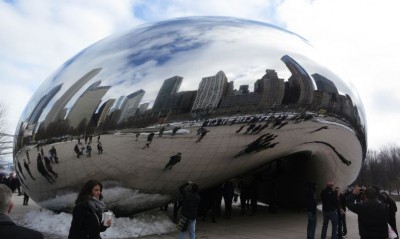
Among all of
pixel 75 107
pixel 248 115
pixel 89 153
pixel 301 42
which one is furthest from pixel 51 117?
pixel 301 42

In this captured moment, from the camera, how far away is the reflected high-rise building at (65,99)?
738cm

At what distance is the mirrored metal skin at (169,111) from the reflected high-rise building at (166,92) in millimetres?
17

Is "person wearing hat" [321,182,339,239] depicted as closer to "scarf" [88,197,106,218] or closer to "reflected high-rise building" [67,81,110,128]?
"reflected high-rise building" [67,81,110,128]

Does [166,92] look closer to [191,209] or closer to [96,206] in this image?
[191,209]

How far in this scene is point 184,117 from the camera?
7.05 meters

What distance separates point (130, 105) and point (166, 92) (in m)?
0.66

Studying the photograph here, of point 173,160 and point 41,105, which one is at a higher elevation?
point 41,105

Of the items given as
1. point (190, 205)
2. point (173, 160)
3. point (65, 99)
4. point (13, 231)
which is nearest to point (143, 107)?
point (173, 160)

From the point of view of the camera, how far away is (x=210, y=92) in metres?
7.15

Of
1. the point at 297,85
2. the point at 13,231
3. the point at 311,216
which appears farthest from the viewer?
the point at 297,85

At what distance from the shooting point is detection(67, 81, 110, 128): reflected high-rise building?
705 centimetres

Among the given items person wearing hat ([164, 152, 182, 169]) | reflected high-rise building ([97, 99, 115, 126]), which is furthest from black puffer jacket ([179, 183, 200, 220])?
reflected high-rise building ([97, 99, 115, 126])

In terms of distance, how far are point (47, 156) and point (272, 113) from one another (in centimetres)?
431

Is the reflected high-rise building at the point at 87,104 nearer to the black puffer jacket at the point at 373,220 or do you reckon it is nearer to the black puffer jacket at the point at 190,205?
the black puffer jacket at the point at 190,205
